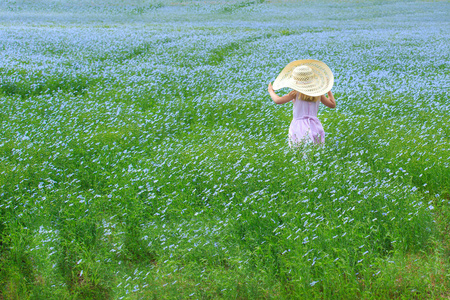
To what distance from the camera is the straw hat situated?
563 cm

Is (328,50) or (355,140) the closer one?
(355,140)

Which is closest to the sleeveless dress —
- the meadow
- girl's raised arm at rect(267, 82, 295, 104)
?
girl's raised arm at rect(267, 82, 295, 104)

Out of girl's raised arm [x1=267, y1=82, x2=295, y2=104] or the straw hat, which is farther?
girl's raised arm [x1=267, y1=82, x2=295, y2=104]

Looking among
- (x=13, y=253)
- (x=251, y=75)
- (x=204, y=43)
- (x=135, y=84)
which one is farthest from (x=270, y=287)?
(x=204, y=43)

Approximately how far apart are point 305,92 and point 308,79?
0.25 metres

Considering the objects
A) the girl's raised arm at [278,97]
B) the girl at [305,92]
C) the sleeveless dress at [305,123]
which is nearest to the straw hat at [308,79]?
the girl at [305,92]

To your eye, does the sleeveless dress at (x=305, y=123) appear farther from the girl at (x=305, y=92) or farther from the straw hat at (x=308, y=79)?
the straw hat at (x=308, y=79)

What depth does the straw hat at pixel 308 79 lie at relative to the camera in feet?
18.5

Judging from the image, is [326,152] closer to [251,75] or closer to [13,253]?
[13,253]

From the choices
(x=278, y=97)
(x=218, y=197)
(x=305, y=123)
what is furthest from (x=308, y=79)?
(x=218, y=197)

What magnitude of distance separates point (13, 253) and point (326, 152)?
438 cm

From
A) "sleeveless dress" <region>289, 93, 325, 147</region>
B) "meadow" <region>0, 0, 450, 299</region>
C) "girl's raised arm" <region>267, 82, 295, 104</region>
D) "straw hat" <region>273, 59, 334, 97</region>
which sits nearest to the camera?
"meadow" <region>0, 0, 450, 299</region>

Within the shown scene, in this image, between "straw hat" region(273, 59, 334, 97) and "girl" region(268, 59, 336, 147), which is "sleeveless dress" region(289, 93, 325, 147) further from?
"straw hat" region(273, 59, 334, 97)

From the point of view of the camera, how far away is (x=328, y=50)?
18984mm
